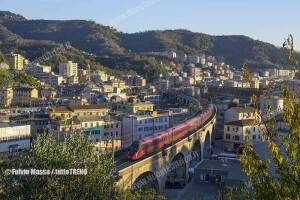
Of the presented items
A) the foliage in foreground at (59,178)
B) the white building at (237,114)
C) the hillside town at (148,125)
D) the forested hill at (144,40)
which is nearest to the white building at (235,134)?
the hillside town at (148,125)

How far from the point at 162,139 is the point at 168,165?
5.18 feet

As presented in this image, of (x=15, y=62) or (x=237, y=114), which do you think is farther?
(x=15, y=62)

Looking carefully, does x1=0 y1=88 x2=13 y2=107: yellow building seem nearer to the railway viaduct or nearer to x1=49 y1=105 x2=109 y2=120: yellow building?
x1=49 y1=105 x2=109 y2=120: yellow building

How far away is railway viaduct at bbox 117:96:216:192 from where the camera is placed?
18.1 meters

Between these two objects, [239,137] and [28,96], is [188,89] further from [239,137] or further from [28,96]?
[239,137]

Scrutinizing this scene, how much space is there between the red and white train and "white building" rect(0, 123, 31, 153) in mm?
6143

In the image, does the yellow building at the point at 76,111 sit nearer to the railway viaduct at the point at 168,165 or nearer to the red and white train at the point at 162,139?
the red and white train at the point at 162,139

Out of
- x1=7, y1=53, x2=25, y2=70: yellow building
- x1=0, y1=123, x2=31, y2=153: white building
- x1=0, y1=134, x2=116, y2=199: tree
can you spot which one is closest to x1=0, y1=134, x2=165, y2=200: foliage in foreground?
Answer: x1=0, y1=134, x2=116, y2=199: tree

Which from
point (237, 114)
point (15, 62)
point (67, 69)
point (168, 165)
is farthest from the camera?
point (67, 69)

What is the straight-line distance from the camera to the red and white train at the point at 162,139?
66.2 feet

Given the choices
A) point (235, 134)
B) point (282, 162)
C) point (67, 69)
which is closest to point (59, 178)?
point (282, 162)

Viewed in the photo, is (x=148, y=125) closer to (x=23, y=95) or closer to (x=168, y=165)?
(x=168, y=165)

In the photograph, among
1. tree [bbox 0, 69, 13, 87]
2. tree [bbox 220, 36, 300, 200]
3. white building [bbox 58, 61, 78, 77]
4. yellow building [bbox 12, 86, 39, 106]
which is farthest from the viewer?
white building [bbox 58, 61, 78, 77]

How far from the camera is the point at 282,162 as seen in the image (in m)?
4.41
